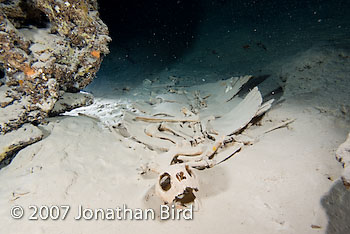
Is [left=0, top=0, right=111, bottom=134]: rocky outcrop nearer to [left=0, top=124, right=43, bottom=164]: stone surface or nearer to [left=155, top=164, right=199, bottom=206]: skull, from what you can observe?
[left=0, top=124, right=43, bottom=164]: stone surface

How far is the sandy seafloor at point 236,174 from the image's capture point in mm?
1560

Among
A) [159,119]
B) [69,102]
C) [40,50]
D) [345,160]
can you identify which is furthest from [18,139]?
[345,160]

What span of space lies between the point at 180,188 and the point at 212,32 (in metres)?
10.6

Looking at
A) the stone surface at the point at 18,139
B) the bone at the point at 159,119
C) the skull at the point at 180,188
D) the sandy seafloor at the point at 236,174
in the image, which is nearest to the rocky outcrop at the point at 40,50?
the stone surface at the point at 18,139

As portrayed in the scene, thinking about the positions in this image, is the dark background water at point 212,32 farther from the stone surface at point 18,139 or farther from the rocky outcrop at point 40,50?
the stone surface at point 18,139

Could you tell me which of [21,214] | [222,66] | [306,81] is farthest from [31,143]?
[222,66]

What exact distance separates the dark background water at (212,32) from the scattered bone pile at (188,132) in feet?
10.1

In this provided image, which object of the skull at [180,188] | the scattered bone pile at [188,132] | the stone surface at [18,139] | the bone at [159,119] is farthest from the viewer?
the bone at [159,119]

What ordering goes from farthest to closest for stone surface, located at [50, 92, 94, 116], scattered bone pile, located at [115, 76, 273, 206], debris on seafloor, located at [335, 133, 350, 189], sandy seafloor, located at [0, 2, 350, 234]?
1. stone surface, located at [50, 92, 94, 116]
2. scattered bone pile, located at [115, 76, 273, 206]
3. sandy seafloor, located at [0, 2, 350, 234]
4. debris on seafloor, located at [335, 133, 350, 189]

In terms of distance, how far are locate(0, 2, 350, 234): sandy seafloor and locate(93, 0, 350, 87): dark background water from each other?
126 inches

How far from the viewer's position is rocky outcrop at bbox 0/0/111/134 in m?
2.76

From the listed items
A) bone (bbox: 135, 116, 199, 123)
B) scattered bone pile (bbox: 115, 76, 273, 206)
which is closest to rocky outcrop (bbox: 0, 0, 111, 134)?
scattered bone pile (bbox: 115, 76, 273, 206)

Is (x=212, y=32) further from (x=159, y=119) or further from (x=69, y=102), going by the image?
(x=69, y=102)

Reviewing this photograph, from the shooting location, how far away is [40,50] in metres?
2.98
